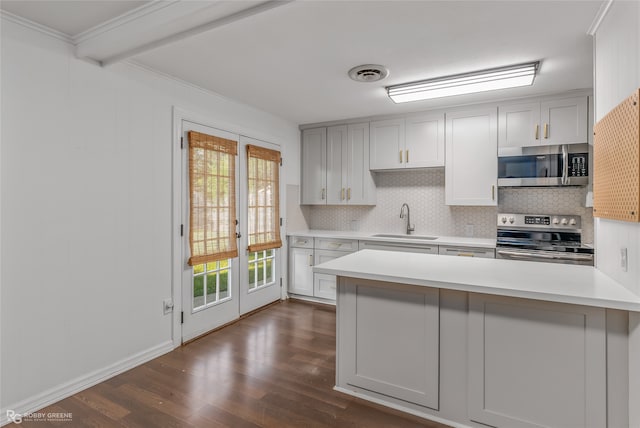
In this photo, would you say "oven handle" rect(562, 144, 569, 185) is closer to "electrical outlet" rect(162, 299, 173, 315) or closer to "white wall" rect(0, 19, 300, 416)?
"white wall" rect(0, 19, 300, 416)

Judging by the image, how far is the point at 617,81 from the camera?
175cm

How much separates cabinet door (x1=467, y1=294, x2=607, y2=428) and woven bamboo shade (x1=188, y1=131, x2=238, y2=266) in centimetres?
243

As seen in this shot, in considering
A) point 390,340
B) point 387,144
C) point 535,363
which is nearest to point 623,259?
point 535,363

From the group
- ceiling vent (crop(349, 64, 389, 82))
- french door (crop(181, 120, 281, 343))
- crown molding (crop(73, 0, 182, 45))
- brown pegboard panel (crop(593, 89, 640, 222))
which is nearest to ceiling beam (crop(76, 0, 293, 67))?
crown molding (crop(73, 0, 182, 45))

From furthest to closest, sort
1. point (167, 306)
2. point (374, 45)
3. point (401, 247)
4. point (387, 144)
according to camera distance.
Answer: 1. point (387, 144)
2. point (401, 247)
3. point (167, 306)
4. point (374, 45)

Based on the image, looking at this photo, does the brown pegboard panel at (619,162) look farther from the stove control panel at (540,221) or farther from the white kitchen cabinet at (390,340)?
the stove control panel at (540,221)

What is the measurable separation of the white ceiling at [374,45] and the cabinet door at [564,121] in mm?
158

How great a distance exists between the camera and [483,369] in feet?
6.18

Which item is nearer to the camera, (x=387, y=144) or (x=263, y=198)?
(x=263, y=198)

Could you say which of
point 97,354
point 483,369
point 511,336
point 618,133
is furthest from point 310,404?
point 618,133

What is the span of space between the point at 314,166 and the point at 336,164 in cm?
35

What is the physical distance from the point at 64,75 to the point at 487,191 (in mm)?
3940

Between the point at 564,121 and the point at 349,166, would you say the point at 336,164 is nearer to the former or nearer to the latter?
the point at 349,166

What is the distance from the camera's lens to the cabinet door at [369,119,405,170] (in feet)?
13.9
